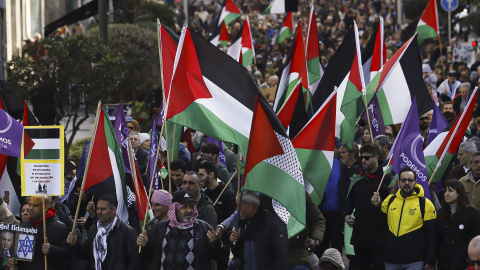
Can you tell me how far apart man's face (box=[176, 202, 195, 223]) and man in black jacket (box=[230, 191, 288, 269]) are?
0.42 m

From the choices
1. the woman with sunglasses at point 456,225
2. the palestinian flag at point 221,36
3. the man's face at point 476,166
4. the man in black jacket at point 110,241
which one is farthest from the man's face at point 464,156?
the palestinian flag at point 221,36

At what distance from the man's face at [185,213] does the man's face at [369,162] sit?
8.19 ft

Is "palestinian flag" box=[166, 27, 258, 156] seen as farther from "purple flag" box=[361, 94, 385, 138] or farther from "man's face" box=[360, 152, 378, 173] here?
"purple flag" box=[361, 94, 385, 138]

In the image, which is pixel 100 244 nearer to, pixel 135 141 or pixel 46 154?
pixel 46 154

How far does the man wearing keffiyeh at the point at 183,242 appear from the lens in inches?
379

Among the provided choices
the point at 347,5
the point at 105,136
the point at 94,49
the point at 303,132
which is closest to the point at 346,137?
the point at 303,132

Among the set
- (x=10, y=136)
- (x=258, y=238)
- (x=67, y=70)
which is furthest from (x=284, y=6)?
(x=258, y=238)

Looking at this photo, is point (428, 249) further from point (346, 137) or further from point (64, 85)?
point (64, 85)

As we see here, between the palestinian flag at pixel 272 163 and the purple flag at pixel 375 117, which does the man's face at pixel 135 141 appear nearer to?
the purple flag at pixel 375 117

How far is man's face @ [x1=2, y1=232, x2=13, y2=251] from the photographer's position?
10.4 metres

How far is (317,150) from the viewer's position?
1098 centimetres

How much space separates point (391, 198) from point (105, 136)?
281 centimetres

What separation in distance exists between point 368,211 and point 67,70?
8838mm

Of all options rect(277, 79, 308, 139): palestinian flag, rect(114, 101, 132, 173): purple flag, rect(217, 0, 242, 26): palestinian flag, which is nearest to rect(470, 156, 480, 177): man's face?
rect(277, 79, 308, 139): palestinian flag
